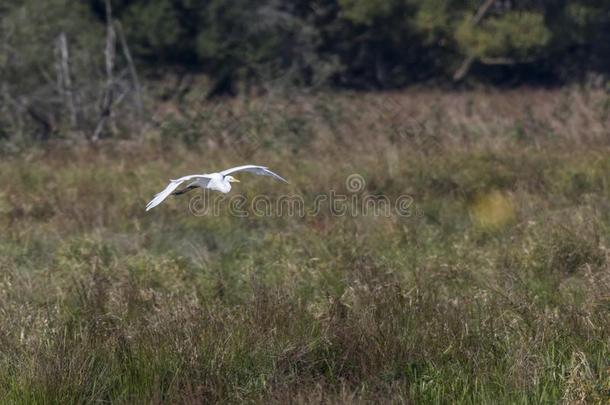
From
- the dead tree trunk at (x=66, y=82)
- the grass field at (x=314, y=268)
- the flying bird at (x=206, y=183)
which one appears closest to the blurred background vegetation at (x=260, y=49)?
the dead tree trunk at (x=66, y=82)

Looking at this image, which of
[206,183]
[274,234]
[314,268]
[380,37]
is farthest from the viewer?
[380,37]

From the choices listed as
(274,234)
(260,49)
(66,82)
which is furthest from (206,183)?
(260,49)

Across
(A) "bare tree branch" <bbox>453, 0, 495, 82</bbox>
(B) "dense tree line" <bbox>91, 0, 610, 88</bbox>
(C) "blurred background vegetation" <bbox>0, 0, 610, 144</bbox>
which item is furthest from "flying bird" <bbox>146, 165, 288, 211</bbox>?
(A) "bare tree branch" <bbox>453, 0, 495, 82</bbox>

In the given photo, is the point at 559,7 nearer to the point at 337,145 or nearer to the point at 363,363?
the point at 337,145

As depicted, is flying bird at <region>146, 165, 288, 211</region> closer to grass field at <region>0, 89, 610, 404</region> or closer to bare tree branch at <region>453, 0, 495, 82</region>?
grass field at <region>0, 89, 610, 404</region>

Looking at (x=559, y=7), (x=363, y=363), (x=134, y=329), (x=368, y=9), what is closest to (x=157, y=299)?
(x=134, y=329)

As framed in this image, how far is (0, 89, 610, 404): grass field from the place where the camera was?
209 inches

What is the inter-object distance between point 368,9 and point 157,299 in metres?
16.8

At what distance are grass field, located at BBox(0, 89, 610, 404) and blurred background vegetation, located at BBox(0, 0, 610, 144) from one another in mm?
1475

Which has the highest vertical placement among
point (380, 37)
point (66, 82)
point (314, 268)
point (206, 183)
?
point (380, 37)

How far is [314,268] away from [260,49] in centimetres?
1339

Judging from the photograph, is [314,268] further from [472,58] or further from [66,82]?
[472,58]

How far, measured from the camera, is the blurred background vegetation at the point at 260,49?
576 inches

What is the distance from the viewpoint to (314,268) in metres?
7.52
